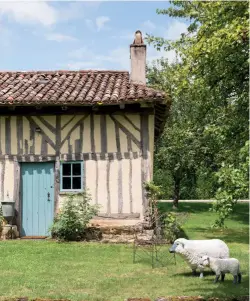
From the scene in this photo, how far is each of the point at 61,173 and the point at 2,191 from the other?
5.65 feet

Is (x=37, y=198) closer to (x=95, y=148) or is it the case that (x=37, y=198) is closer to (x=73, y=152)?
(x=73, y=152)

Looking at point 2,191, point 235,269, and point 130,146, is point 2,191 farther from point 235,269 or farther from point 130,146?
point 235,269

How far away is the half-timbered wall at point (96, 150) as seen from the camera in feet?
42.8

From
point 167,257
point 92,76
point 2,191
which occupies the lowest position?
point 167,257

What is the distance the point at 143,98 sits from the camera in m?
12.4

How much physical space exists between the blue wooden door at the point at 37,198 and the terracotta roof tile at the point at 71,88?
1880 mm

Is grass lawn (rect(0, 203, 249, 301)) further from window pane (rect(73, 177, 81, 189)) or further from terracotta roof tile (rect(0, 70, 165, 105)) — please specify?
terracotta roof tile (rect(0, 70, 165, 105))

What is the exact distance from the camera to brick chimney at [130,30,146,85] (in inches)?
554

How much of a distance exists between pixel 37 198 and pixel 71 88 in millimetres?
3305

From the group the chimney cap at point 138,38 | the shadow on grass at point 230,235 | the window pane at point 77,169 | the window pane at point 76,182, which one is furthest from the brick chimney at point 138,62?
the shadow on grass at point 230,235

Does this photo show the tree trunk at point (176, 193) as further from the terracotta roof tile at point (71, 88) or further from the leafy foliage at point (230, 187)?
the leafy foliage at point (230, 187)

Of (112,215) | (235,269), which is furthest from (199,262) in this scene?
(112,215)

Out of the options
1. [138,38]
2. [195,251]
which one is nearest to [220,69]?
[195,251]

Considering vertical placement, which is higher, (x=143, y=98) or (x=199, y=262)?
(x=143, y=98)
